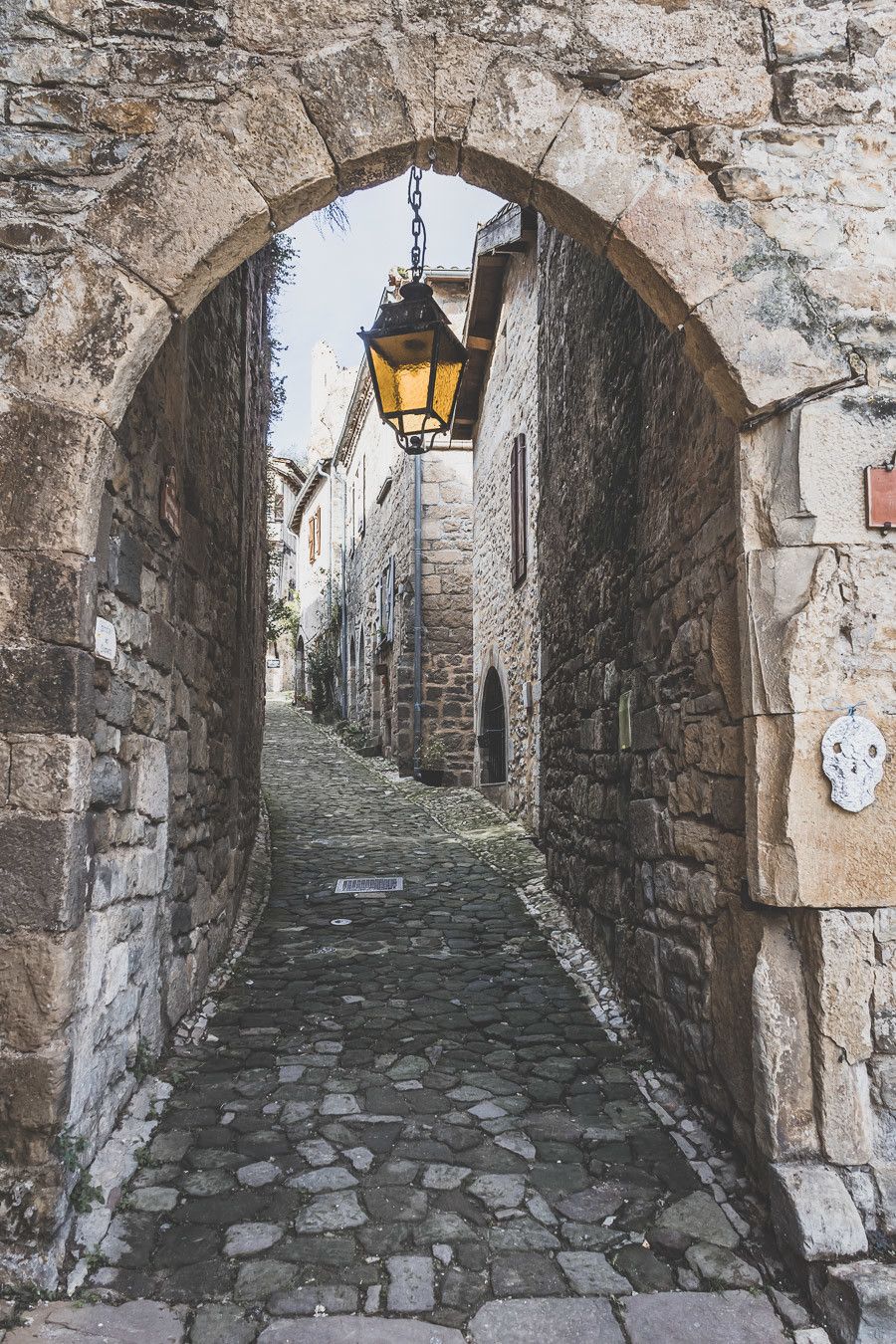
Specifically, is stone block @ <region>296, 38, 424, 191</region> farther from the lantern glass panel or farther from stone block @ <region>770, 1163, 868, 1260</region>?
stone block @ <region>770, 1163, 868, 1260</region>

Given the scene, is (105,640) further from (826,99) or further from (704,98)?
(826,99)

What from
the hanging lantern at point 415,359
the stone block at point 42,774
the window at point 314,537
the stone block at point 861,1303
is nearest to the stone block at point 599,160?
the hanging lantern at point 415,359

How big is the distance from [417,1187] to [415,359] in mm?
3135

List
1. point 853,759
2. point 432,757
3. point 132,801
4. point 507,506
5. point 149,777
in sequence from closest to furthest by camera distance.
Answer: point 853,759 < point 132,801 < point 149,777 < point 507,506 < point 432,757

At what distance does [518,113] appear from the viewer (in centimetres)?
237

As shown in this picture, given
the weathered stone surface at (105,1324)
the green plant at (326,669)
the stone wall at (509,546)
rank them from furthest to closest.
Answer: the green plant at (326,669)
the stone wall at (509,546)
the weathered stone surface at (105,1324)

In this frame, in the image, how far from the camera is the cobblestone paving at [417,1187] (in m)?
1.98

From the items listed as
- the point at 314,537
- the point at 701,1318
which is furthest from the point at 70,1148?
the point at 314,537

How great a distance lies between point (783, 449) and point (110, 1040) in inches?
96.2

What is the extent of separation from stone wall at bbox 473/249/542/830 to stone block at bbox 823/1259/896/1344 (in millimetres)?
5226

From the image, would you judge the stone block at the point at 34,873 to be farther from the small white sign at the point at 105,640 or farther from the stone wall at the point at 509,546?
the stone wall at the point at 509,546

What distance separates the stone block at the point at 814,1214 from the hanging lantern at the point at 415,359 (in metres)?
3.10

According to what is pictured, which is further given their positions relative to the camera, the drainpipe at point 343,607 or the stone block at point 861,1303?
the drainpipe at point 343,607

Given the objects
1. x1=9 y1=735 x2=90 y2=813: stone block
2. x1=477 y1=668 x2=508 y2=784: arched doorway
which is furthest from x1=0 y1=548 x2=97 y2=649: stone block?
x1=477 y1=668 x2=508 y2=784: arched doorway
